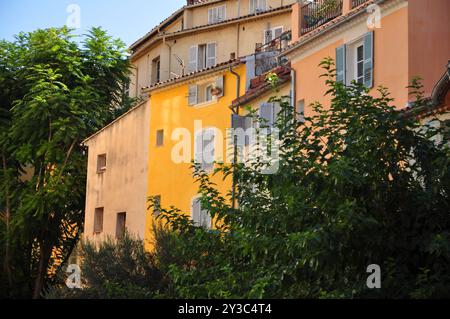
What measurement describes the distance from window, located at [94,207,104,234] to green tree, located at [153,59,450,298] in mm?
24967

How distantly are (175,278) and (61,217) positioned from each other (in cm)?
2860

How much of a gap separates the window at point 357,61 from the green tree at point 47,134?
1796 centimetres

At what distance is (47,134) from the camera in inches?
1884

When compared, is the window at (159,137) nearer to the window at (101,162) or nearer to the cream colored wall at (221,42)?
the window at (101,162)

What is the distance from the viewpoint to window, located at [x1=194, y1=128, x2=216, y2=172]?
39.7 metres

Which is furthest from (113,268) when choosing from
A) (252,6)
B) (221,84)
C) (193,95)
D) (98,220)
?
(252,6)

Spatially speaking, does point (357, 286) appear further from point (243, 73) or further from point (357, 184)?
point (243, 73)

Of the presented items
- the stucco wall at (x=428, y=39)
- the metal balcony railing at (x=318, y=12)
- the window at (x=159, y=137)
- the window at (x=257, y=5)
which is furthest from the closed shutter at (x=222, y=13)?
the stucco wall at (x=428, y=39)

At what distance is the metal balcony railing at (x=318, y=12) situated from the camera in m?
33.2

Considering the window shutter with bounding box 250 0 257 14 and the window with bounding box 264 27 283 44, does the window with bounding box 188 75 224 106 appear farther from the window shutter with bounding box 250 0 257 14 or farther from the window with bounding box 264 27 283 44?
the window shutter with bounding box 250 0 257 14

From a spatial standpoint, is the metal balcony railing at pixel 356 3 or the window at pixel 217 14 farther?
the window at pixel 217 14

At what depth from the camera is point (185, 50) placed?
56.7m

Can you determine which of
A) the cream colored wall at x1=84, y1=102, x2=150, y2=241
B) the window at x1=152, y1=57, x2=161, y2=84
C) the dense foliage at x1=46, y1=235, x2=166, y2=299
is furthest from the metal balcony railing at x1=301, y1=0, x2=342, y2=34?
the window at x1=152, y1=57, x2=161, y2=84
